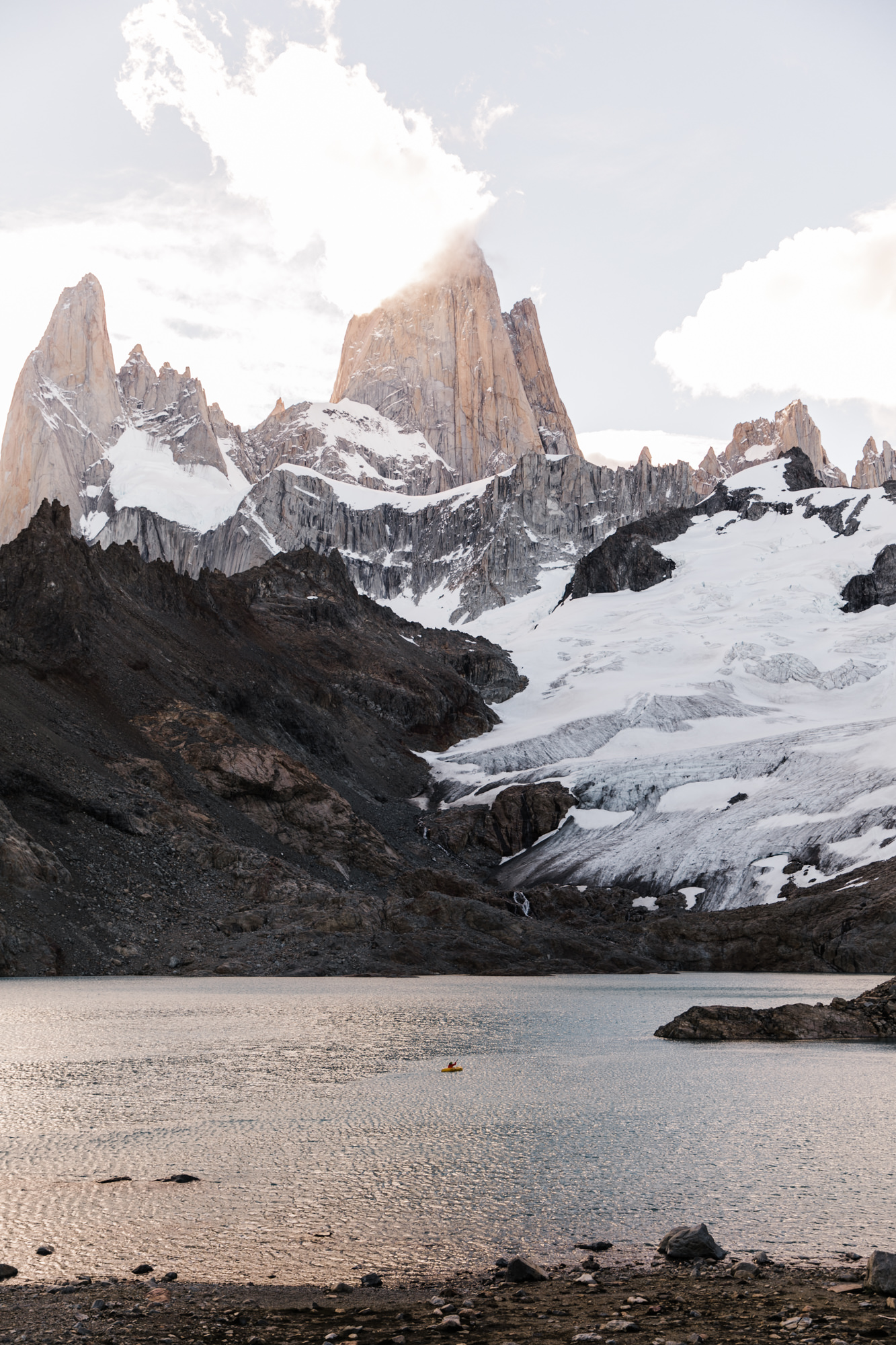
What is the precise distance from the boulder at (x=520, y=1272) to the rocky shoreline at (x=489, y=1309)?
6cm

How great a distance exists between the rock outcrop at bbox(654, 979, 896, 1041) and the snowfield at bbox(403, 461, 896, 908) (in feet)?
187

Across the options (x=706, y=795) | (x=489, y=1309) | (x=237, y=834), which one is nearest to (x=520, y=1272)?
(x=489, y=1309)

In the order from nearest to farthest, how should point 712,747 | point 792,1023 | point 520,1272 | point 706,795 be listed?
point 520,1272, point 792,1023, point 706,795, point 712,747

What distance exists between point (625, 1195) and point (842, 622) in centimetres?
18295

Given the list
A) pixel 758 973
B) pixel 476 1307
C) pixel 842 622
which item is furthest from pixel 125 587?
pixel 842 622

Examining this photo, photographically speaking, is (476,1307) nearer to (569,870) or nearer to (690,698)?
(569,870)

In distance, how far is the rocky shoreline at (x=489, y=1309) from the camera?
8.10 meters

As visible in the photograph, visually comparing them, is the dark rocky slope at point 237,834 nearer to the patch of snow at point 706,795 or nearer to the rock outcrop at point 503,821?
the rock outcrop at point 503,821

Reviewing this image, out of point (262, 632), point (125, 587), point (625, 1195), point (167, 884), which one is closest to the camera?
point (625, 1195)

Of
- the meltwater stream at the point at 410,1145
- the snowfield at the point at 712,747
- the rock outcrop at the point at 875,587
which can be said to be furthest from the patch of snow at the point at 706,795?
the rock outcrop at the point at 875,587

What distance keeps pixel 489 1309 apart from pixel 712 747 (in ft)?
395

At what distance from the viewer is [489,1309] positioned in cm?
878

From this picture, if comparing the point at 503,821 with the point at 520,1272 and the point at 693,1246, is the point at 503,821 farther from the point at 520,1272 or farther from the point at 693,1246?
the point at 520,1272

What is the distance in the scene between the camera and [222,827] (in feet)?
242
